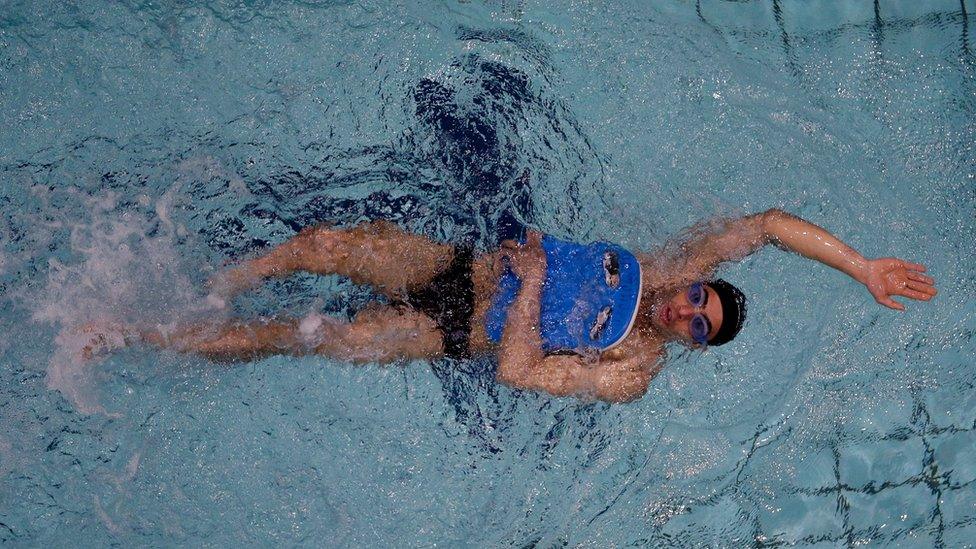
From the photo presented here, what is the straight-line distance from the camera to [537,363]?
10.6 ft

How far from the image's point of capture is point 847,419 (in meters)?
4.03

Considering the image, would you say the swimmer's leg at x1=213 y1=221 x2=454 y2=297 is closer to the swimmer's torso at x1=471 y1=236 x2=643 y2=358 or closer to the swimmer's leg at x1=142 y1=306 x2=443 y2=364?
the swimmer's leg at x1=142 y1=306 x2=443 y2=364

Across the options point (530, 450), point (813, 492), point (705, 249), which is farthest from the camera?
point (813, 492)

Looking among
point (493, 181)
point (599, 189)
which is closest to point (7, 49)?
point (493, 181)

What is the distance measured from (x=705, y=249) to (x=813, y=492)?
157cm

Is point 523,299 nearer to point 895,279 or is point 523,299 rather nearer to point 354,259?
point 354,259

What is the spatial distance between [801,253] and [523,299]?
1274 millimetres

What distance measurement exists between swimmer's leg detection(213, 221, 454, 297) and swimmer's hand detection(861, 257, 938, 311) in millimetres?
1796

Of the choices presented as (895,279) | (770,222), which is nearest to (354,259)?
(770,222)

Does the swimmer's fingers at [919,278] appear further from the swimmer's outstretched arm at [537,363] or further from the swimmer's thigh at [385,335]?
the swimmer's thigh at [385,335]

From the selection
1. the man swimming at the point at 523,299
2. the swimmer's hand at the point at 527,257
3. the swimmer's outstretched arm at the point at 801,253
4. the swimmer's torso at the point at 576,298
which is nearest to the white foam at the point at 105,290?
the man swimming at the point at 523,299

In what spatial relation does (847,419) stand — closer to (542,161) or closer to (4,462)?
(542,161)

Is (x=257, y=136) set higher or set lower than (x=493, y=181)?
higher

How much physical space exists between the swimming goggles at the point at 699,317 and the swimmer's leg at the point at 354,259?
1075mm
